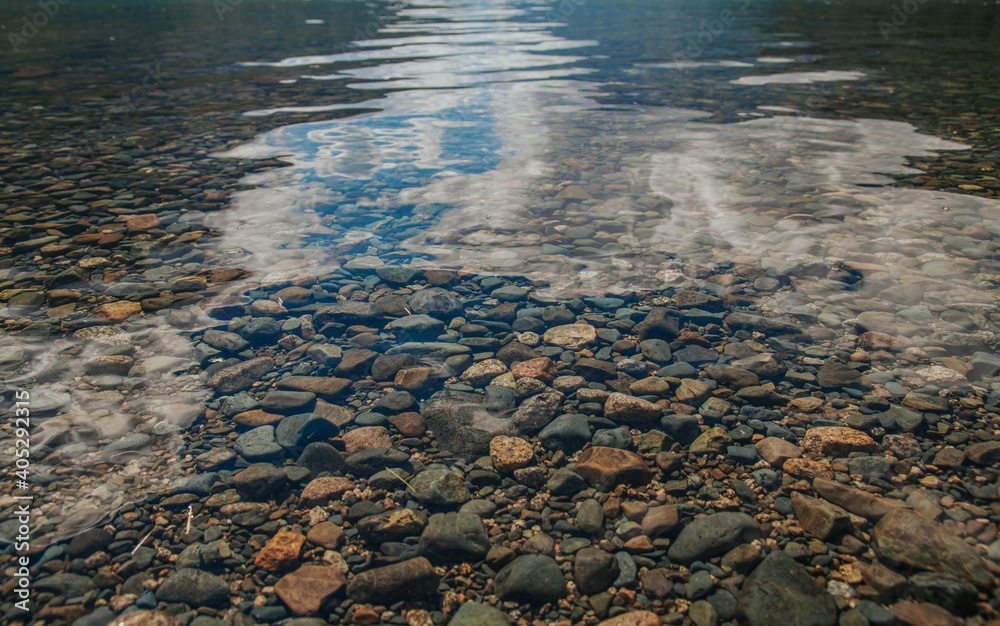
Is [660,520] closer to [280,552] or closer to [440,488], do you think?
[440,488]

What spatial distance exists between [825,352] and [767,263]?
0.99m

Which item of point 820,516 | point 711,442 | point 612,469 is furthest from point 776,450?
point 612,469

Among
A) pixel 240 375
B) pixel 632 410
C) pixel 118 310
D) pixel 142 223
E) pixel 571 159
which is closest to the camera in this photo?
pixel 632 410

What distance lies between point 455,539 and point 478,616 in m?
0.28

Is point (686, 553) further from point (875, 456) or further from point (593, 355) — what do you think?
point (593, 355)

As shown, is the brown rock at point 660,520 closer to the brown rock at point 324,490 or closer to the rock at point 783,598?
the rock at point 783,598

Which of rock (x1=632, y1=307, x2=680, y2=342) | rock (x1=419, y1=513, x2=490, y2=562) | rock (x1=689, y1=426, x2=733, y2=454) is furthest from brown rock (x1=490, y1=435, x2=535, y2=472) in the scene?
rock (x1=632, y1=307, x2=680, y2=342)

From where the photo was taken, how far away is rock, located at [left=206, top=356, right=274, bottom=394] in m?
2.65

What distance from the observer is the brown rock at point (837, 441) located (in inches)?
86.0

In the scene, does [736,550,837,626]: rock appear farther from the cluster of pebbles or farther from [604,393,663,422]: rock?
[604,393,663,422]: rock

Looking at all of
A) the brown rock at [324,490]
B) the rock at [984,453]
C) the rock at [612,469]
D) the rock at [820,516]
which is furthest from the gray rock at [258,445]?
the rock at [984,453]

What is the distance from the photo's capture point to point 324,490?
209 centimetres

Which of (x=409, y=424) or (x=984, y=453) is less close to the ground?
(x=984, y=453)

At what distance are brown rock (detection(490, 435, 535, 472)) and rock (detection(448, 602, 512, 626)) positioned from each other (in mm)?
580
